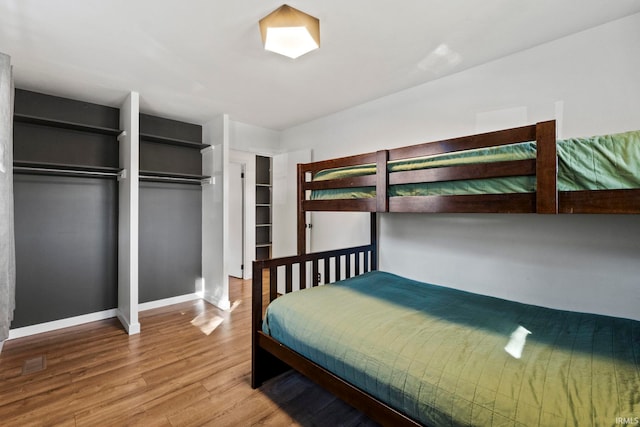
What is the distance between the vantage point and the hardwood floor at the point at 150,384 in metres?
1.64

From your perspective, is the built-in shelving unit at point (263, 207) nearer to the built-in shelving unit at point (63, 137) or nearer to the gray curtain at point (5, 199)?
the built-in shelving unit at point (63, 137)

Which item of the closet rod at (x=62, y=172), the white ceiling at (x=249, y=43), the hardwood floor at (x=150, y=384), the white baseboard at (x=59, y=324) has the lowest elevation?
the hardwood floor at (x=150, y=384)

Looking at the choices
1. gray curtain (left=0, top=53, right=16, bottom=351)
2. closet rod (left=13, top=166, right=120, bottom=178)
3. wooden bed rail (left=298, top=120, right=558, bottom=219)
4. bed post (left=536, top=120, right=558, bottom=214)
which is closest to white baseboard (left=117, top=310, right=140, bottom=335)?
gray curtain (left=0, top=53, right=16, bottom=351)

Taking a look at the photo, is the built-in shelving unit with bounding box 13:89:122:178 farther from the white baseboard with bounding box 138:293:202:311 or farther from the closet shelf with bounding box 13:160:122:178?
the white baseboard with bounding box 138:293:202:311

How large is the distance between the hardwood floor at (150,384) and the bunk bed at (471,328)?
28cm

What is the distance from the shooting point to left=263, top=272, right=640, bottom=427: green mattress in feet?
2.98

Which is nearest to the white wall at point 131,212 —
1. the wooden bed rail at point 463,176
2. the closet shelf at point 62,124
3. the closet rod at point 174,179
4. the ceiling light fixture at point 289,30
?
the closet shelf at point 62,124

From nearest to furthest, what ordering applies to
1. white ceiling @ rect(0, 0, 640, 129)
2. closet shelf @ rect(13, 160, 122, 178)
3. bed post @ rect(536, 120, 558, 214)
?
bed post @ rect(536, 120, 558, 214), white ceiling @ rect(0, 0, 640, 129), closet shelf @ rect(13, 160, 122, 178)

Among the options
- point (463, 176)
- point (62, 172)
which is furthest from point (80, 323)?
point (463, 176)

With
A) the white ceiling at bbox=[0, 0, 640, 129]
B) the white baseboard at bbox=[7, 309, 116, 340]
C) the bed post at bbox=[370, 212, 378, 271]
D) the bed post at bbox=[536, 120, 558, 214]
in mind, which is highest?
the white ceiling at bbox=[0, 0, 640, 129]

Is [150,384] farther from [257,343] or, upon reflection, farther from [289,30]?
[289,30]

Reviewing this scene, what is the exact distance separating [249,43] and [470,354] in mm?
2205

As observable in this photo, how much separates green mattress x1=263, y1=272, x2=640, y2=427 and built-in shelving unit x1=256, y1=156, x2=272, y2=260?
356 cm

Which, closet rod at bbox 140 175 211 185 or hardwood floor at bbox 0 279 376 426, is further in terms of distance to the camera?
closet rod at bbox 140 175 211 185
